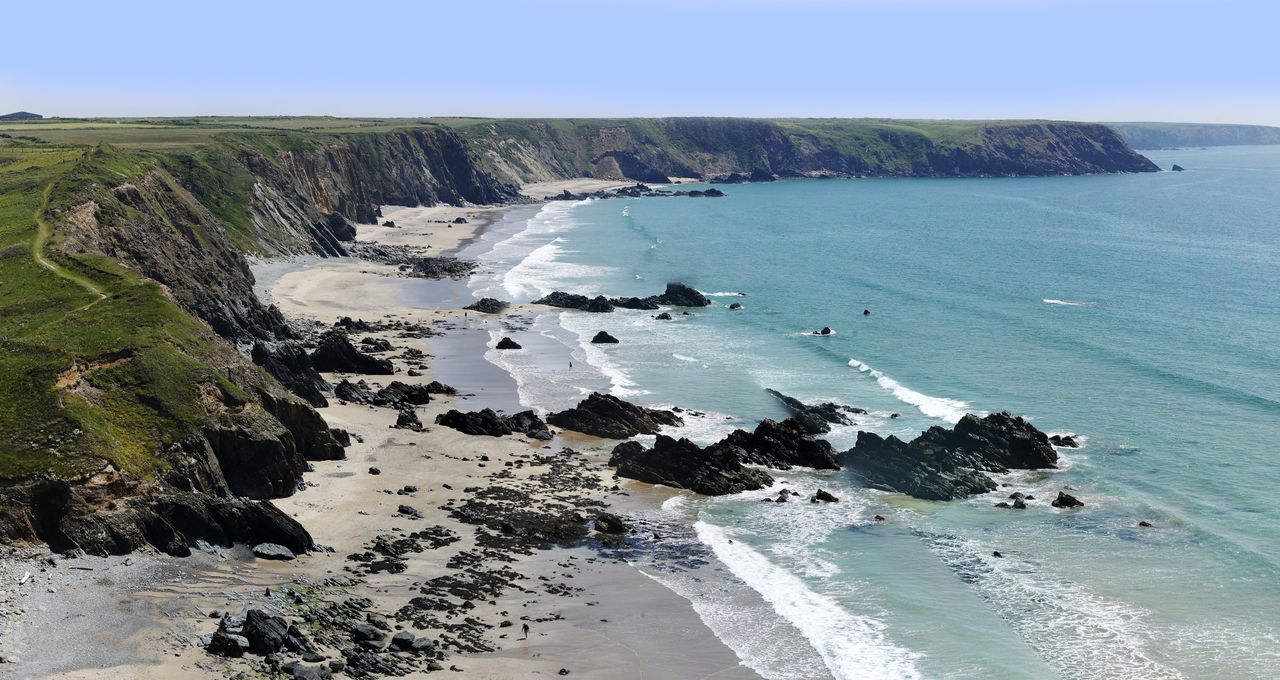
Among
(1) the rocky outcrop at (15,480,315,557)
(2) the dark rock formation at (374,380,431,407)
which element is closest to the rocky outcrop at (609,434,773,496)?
(2) the dark rock formation at (374,380,431,407)

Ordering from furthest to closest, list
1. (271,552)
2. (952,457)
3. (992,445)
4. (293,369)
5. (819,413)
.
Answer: (293,369), (819,413), (992,445), (952,457), (271,552)

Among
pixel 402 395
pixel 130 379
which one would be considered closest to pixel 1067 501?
pixel 402 395

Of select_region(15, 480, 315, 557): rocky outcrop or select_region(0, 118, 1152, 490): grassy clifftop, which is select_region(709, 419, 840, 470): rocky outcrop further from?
select_region(15, 480, 315, 557): rocky outcrop

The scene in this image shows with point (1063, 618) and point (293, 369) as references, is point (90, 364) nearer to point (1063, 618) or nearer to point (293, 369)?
point (293, 369)

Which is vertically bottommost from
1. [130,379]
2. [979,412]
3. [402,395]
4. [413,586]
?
[413,586]

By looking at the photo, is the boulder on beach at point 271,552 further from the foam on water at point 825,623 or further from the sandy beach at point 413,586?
the foam on water at point 825,623

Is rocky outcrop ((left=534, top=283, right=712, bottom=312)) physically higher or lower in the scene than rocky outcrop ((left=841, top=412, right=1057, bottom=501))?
higher

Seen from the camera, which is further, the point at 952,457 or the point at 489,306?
the point at 489,306

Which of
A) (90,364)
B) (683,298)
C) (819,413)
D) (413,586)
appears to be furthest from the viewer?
(683,298)
